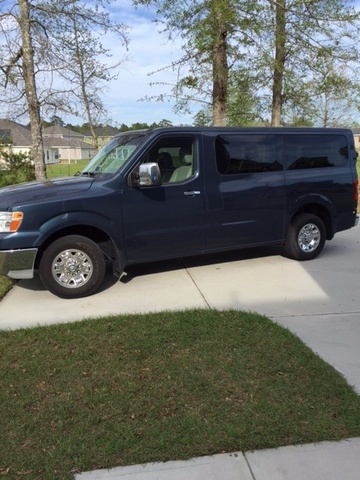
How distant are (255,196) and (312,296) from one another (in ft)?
5.31

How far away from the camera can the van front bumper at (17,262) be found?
15.5ft

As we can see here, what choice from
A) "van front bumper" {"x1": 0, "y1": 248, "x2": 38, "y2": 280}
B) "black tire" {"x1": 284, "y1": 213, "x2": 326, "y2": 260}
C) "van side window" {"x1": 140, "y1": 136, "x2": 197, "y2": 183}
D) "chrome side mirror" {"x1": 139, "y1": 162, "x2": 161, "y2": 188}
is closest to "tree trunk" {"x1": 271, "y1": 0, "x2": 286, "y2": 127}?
"black tire" {"x1": 284, "y1": 213, "x2": 326, "y2": 260}

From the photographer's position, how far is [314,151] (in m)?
6.57

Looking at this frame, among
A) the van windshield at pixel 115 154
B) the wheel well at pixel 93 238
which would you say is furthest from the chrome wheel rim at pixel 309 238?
the wheel well at pixel 93 238

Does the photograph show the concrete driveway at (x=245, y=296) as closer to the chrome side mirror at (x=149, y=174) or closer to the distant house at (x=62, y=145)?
the chrome side mirror at (x=149, y=174)

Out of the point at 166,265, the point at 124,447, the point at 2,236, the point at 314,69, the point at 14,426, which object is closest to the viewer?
the point at 124,447

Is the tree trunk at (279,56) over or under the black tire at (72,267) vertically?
over

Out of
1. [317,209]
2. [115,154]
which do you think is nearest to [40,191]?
[115,154]

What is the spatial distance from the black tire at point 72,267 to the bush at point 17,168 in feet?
39.3

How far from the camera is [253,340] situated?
12.8ft

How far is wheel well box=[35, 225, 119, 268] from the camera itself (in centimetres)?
498

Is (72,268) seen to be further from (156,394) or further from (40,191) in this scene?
(156,394)

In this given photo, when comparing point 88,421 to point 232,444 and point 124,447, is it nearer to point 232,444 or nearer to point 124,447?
point 124,447

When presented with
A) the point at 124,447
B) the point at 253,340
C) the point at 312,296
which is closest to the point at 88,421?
the point at 124,447
